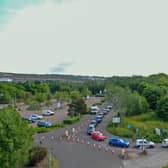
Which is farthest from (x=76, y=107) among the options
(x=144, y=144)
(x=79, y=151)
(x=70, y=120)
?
(x=79, y=151)

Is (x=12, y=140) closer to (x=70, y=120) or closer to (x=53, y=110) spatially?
(x=70, y=120)

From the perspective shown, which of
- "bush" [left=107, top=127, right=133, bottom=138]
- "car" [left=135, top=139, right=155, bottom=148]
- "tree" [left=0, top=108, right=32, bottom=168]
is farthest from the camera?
"bush" [left=107, top=127, right=133, bottom=138]

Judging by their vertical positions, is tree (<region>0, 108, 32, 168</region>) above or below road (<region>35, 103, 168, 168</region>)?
above

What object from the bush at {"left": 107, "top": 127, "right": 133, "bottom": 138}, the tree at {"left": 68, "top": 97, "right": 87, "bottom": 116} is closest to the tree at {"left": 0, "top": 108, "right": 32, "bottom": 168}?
the bush at {"left": 107, "top": 127, "right": 133, "bottom": 138}

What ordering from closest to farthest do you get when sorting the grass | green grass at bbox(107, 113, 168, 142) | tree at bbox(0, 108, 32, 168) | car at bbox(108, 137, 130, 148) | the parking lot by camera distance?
tree at bbox(0, 108, 32, 168) → car at bbox(108, 137, 130, 148) → green grass at bbox(107, 113, 168, 142) → the grass → the parking lot

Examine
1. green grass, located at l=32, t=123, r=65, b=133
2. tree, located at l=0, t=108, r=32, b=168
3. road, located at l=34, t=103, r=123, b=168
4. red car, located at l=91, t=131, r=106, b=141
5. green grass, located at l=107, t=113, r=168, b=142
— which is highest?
tree, located at l=0, t=108, r=32, b=168

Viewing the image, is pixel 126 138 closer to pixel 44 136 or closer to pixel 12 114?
pixel 44 136

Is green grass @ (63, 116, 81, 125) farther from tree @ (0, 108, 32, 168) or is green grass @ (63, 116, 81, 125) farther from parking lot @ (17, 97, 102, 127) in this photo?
tree @ (0, 108, 32, 168)
